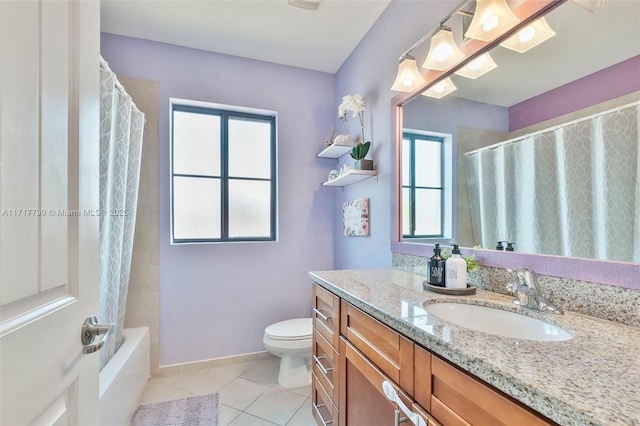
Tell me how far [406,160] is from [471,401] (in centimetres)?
137

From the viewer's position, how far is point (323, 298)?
1.49 metres

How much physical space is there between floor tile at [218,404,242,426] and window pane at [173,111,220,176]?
172 cm

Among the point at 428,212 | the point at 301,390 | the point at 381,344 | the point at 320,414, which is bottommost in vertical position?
the point at 301,390

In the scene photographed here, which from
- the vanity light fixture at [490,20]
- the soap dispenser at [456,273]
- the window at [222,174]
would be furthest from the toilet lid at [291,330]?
the vanity light fixture at [490,20]

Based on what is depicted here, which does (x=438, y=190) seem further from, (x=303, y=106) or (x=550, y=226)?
(x=303, y=106)

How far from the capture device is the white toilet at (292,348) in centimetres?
199

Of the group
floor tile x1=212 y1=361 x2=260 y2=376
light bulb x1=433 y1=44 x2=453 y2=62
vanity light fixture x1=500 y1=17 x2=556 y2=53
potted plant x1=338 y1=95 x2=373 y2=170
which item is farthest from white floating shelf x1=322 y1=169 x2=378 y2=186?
floor tile x1=212 y1=361 x2=260 y2=376

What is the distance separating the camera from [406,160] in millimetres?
1774

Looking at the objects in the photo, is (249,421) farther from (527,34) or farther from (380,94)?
(527,34)

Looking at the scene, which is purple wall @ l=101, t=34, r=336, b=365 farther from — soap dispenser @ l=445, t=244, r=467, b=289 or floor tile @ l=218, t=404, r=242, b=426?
soap dispenser @ l=445, t=244, r=467, b=289

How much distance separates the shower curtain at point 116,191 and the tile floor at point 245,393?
0.52 meters

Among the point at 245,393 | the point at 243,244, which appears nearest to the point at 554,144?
the point at 243,244

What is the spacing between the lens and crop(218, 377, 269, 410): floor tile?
6.28 feet

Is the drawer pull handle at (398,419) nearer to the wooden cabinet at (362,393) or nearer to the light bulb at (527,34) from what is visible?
the wooden cabinet at (362,393)
